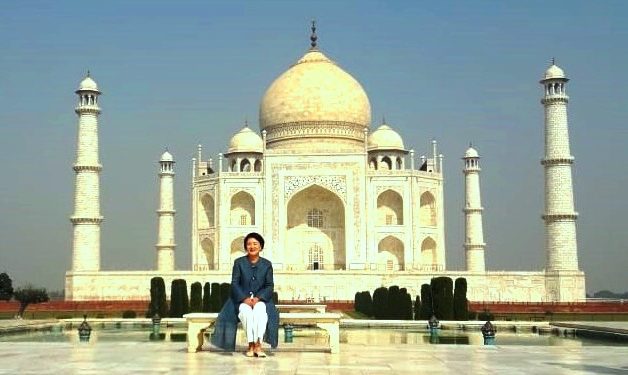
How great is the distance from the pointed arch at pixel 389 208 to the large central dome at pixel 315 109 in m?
2.57

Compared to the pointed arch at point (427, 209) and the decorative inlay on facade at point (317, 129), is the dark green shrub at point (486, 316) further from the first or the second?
the decorative inlay on facade at point (317, 129)

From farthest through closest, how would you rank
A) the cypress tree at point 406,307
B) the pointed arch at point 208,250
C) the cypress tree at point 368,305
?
the pointed arch at point 208,250, the cypress tree at point 368,305, the cypress tree at point 406,307

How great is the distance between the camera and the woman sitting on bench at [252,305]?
22.1 feet

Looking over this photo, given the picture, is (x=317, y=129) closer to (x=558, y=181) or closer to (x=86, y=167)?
(x=86, y=167)

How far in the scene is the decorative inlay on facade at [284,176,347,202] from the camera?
29.4m

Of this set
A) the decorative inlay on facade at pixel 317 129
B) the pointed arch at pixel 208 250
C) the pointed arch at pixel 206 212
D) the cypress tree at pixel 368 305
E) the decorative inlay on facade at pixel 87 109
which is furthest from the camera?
the decorative inlay on facade at pixel 317 129

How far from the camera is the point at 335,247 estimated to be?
1198 inches

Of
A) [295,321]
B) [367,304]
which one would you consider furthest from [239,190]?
[295,321]

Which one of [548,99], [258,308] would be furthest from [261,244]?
[548,99]

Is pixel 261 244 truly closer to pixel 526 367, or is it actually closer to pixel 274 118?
pixel 526 367

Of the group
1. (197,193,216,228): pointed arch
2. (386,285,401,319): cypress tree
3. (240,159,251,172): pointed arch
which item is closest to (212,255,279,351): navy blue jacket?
(386,285,401,319): cypress tree

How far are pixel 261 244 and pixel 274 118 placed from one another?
84.7 feet

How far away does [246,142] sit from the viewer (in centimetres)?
3219

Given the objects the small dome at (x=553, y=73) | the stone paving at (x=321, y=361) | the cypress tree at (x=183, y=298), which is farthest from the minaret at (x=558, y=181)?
the stone paving at (x=321, y=361)
